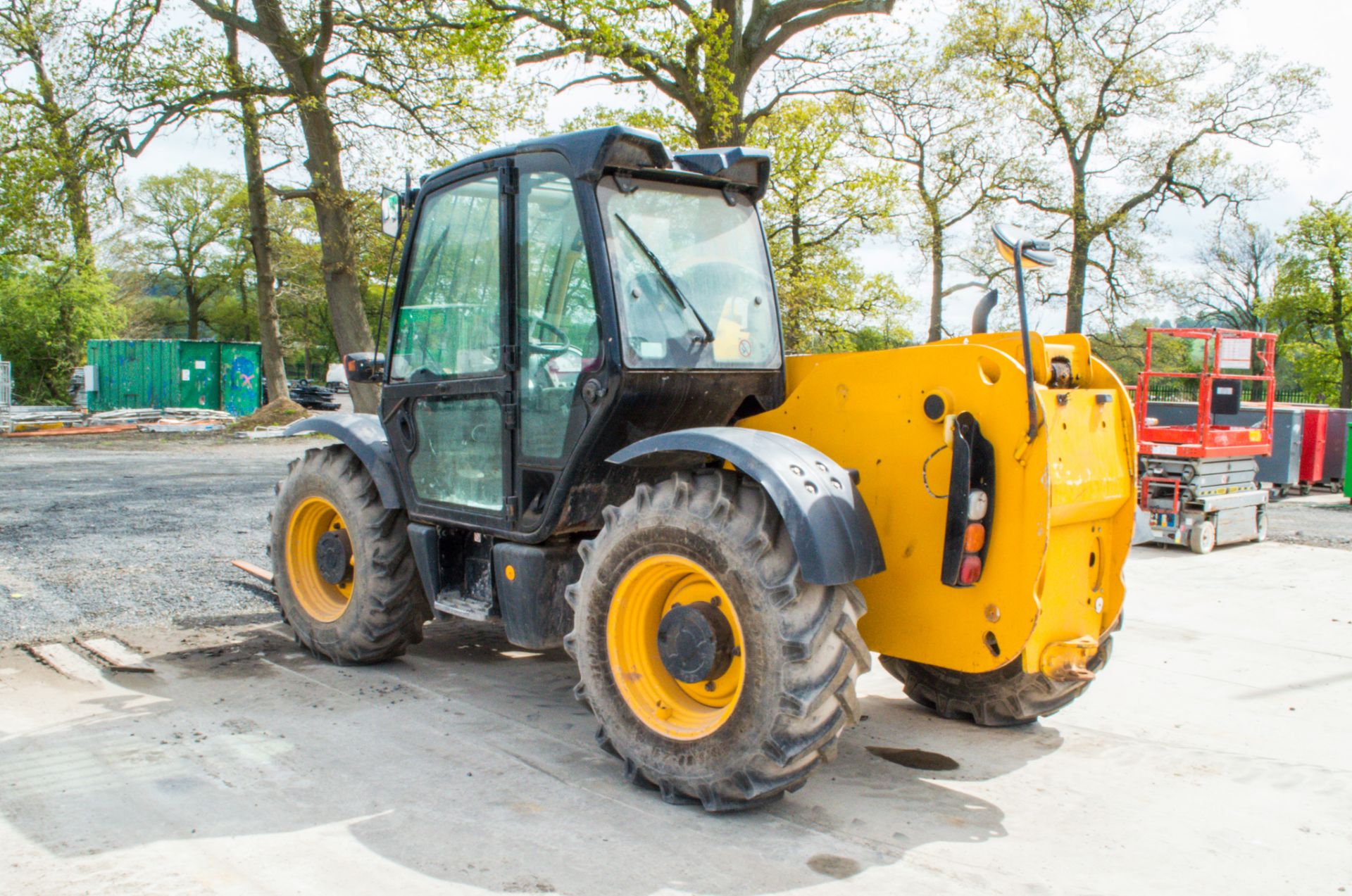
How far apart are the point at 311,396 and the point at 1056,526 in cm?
3866

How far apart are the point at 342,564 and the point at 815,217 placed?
15.8m

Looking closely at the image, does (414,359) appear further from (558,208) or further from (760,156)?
(760,156)

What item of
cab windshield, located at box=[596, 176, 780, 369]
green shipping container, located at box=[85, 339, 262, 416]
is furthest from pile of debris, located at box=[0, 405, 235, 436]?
cab windshield, located at box=[596, 176, 780, 369]

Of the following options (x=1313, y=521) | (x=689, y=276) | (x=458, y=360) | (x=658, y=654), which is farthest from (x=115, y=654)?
(x=1313, y=521)

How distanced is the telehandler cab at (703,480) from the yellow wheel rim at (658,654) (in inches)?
0.4

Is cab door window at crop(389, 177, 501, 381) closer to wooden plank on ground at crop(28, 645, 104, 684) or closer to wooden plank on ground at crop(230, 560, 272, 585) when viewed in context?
wooden plank on ground at crop(28, 645, 104, 684)

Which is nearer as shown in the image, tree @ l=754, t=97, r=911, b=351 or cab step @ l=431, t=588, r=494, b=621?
cab step @ l=431, t=588, r=494, b=621

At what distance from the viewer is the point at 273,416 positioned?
994 inches

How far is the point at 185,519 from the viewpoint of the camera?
10.2 metres

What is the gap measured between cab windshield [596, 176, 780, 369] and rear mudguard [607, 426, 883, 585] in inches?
22.2

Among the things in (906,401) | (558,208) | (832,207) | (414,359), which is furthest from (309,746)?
(832,207)

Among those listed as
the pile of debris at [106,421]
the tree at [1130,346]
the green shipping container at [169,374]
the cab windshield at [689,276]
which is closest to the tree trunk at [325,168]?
the pile of debris at [106,421]

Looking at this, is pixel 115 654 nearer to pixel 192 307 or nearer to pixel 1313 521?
pixel 1313 521

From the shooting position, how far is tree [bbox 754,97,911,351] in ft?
60.3
